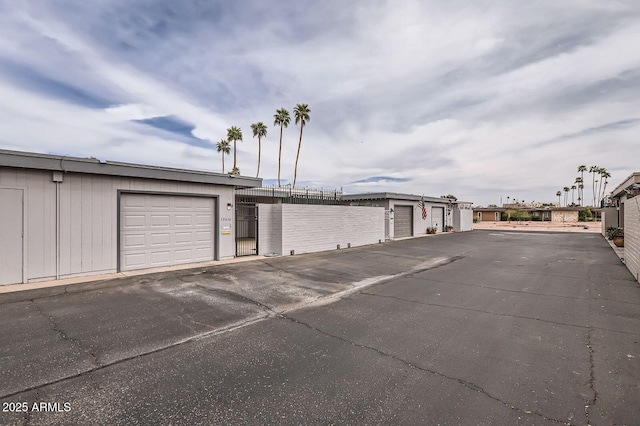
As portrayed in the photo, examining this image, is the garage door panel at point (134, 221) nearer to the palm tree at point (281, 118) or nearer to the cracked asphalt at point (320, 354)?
A: the cracked asphalt at point (320, 354)

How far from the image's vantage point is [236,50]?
1141 centimetres

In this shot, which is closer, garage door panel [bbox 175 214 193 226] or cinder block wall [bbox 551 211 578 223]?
garage door panel [bbox 175 214 193 226]

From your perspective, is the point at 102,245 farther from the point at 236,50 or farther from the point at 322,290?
the point at 236,50

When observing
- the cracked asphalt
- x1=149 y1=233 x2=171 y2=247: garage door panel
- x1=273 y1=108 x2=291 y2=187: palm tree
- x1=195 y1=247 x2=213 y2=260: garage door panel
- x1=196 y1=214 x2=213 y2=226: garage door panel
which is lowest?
the cracked asphalt

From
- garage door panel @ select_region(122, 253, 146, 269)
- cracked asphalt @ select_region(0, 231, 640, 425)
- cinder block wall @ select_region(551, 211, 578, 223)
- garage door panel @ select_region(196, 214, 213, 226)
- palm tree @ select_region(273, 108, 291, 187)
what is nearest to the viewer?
cracked asphalt @ select_region(0, 231, 640, 425)

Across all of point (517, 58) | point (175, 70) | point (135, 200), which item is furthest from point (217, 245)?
point (517, 58)

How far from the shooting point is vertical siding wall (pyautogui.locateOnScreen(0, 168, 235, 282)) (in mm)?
7543

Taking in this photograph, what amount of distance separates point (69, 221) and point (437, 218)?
2932 cm

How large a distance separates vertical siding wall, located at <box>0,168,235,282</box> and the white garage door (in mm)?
393

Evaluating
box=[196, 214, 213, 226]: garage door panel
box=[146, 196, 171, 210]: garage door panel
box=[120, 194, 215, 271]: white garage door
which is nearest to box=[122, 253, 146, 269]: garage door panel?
box=[120, 194, 215, 271]: white garage door

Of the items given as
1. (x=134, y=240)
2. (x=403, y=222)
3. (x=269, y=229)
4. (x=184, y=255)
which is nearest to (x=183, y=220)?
(x=184, y=255)

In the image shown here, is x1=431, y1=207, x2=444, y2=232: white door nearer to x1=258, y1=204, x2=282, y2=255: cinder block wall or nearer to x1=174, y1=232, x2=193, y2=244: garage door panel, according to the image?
x1=258, y1=204, x2=282, y2=255: cinder block wall

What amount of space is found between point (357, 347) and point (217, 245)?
879cm

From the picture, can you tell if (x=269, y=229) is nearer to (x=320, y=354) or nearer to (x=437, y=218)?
(x=320, y=354)
